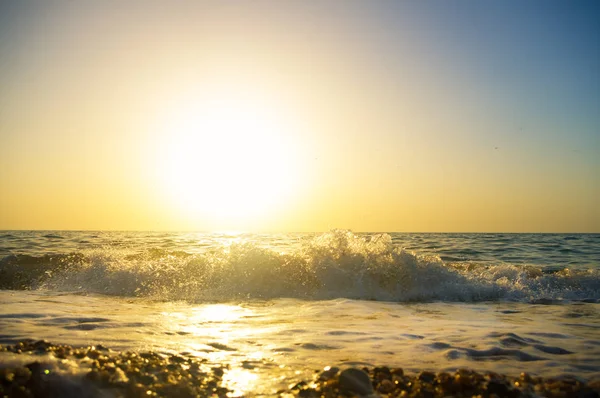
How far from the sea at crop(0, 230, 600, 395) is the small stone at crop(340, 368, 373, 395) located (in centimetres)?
45

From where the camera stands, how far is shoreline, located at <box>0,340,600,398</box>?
10.7ft

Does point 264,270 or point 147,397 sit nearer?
point 147,397

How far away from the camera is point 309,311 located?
25.8ft

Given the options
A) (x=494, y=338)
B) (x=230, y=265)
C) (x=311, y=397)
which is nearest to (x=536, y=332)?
(x=494, y=338)

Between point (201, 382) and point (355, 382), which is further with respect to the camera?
point (201, 382)

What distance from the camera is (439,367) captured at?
13.8 ft

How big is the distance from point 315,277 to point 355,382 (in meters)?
8.21

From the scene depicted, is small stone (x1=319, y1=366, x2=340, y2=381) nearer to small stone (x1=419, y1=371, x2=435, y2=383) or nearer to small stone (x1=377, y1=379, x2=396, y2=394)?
small stone (x1=377, y1=379, x2=396, y2=394)

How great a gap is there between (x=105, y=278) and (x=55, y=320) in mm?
5760

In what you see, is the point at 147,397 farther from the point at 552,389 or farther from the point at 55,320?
the point at 55,320

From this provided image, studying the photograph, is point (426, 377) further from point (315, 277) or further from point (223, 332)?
point (315, 277)

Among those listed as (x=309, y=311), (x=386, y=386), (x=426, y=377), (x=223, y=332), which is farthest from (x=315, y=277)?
(x=386, y=386)

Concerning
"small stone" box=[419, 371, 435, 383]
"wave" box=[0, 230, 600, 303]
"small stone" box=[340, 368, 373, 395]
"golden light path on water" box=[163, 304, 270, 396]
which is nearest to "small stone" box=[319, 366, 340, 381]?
"small stone" box=[340, 368, 373, 395]

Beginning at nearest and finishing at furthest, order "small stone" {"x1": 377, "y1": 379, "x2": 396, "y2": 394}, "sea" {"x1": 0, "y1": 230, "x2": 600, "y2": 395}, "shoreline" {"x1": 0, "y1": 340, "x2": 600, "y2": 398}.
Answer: "shoreline" {"x1": 0, "y1": 340, "x2": 600, "y2": 398} < "small stone" {"x1": 377, "y1": 379, "x2": 396, "y2": 394} < "sea" {"x1": 0, "y1": 230, "x2": 600, "y2": 395}
